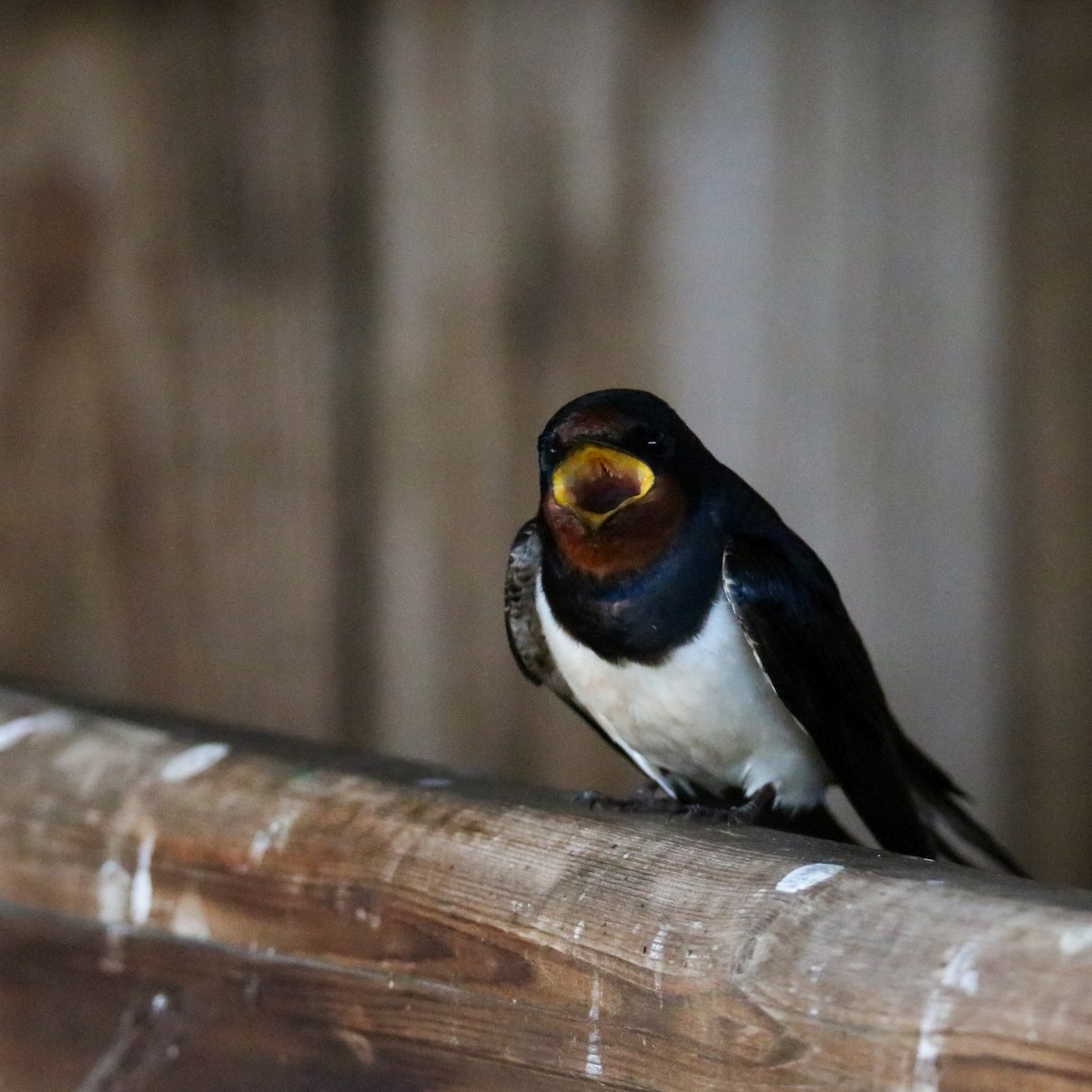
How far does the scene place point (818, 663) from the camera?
3.94 feet

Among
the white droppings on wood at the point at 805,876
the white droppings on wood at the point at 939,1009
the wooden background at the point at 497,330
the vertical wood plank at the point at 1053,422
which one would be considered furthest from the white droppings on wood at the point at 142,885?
the vertical wood plank at the point at 1053,422

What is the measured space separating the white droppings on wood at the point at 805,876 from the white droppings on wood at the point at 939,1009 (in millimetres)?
120

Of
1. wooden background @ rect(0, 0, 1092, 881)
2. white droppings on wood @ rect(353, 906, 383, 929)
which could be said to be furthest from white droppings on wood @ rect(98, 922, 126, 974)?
wooden background @ rect(0, 0, 1092, 881)

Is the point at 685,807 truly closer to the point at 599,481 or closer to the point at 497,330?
the point at 599,481

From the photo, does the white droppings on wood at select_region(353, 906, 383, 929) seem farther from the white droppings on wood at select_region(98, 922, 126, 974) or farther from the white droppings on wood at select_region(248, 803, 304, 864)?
the white droppings on wood at select_region(98, 922, 126, 974)

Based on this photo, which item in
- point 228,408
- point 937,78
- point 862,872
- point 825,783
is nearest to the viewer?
point 862,872

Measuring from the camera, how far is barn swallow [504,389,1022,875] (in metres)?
1.15

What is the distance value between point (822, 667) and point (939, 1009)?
20.5 inches

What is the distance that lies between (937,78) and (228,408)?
1012 mm

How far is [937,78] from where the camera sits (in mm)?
2033

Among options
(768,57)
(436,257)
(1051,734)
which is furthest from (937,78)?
(1051,734)

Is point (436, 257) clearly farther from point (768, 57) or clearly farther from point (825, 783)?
point (825, 783)

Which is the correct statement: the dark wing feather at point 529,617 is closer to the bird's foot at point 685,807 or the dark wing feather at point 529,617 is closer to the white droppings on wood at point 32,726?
the bird's foot at point 685,807

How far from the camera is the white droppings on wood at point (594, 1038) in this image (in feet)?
2.81
